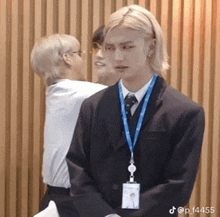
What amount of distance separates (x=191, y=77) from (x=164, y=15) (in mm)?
580

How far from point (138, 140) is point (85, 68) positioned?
2.29m

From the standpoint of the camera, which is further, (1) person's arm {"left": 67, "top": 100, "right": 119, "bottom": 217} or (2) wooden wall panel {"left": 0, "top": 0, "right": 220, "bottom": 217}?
(2) wooden wall panel {"left": 0, "top": 0, "right": 220, "bottom": 217}

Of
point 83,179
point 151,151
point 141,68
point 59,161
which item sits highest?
point 141,68

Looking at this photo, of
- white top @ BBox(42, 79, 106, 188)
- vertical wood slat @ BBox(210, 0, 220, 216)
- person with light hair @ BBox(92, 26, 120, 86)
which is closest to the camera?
white top @ BBox(42, 79, 106, 188)

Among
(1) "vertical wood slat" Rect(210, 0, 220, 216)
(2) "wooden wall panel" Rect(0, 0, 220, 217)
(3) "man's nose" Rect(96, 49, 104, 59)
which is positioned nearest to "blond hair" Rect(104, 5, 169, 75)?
(3) "man's nose" Rect(96, 49, 104, 59)

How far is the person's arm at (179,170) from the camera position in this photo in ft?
5.49

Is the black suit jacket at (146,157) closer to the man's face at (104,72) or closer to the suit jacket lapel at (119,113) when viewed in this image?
the suit jacket lapel at (119,113)

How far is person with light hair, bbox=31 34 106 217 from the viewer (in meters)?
2.71

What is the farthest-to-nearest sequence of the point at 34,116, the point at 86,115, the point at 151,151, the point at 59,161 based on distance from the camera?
the point at 34,116 < the point at 59,161 < the point at 86,115 < the point at 151,151

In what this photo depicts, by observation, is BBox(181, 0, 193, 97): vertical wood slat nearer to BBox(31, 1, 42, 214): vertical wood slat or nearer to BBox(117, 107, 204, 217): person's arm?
BBox(31, 1, 42, 214): vertical wood slat

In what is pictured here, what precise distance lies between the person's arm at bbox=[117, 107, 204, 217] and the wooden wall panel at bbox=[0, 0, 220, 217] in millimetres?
2268

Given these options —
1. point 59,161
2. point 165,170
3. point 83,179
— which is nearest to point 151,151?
point 165,170

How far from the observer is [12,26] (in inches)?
154

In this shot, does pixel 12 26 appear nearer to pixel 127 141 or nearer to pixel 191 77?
pixel 191 77
